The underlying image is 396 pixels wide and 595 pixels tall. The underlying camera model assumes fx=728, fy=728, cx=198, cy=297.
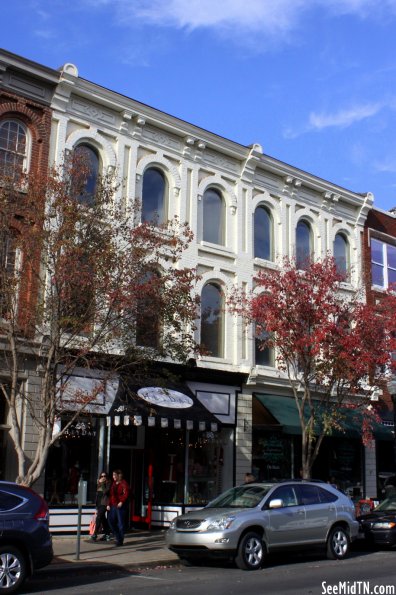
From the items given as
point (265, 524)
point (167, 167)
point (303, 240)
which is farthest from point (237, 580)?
point (303, 240)

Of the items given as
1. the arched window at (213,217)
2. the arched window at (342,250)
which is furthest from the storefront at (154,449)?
the arched window at (342,250)

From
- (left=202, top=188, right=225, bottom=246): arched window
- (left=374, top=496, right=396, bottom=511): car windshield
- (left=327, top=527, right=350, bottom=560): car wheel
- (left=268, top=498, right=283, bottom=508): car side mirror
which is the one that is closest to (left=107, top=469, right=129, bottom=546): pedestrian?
(left=268, top=498, right=283, bottom=508): car side mirror

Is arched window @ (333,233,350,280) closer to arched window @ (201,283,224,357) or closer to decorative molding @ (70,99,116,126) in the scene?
arched window @ (201,283,224,357)

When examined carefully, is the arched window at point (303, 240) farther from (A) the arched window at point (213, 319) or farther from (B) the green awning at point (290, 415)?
(B) the green awning at point (290, 415)

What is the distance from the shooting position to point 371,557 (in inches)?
599

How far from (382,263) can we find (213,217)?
863 centimetres

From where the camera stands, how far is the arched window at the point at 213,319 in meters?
22.3

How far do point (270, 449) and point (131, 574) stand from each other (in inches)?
434

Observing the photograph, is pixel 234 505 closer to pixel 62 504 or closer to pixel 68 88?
pixel 62 504

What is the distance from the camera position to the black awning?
58.6 feet

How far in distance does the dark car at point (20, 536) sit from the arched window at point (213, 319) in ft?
37.7

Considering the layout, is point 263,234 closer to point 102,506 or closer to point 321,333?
point 321,333

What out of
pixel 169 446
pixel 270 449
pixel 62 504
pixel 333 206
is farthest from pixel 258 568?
pixel 333 206

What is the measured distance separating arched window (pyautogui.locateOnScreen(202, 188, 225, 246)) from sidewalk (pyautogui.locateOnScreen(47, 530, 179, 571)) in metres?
9.50
